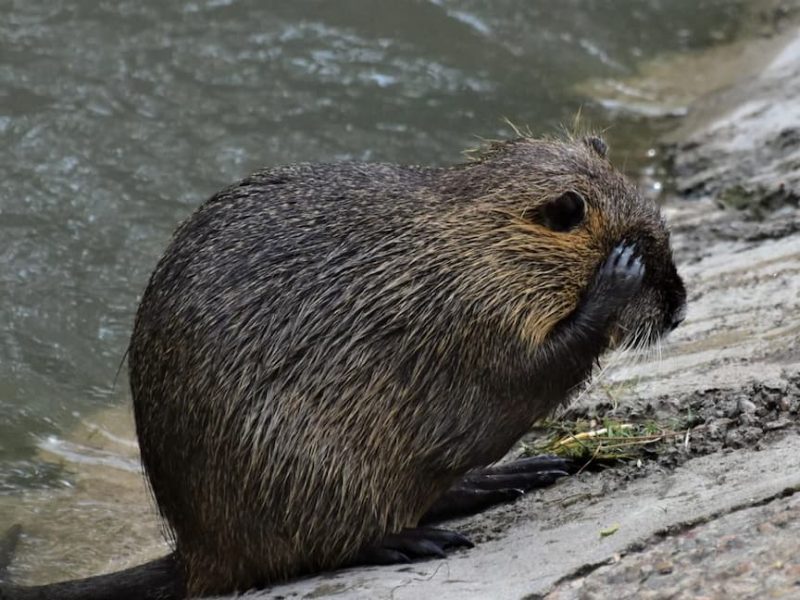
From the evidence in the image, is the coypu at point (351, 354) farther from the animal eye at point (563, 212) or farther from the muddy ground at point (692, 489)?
the muddy ground at point (692, 489)

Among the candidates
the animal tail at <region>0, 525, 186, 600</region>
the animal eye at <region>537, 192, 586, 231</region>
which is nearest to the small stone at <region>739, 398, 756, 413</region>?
the animal eye at <region>537, 192, 586, 231</region>

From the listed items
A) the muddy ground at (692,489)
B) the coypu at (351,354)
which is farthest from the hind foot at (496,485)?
the coypu at (351,354)

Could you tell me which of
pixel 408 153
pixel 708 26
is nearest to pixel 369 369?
pixel 408 153

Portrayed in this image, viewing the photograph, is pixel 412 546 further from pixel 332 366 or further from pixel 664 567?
pixel 664 567

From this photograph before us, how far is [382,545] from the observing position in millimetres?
3549

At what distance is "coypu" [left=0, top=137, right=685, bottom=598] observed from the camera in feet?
11.4

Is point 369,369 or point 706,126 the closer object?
point 369,369

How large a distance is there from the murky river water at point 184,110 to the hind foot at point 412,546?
6.62 feet

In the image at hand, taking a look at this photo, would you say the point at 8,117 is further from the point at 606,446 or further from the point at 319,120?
the point at 606,446

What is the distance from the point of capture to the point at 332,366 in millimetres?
3488

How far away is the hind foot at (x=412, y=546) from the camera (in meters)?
3.47

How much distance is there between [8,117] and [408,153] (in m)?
2.27

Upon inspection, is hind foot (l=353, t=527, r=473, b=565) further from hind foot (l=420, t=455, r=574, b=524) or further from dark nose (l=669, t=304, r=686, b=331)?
dark nose (l=669, t=304, r=686, b=331)

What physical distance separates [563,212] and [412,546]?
3.41 feet
